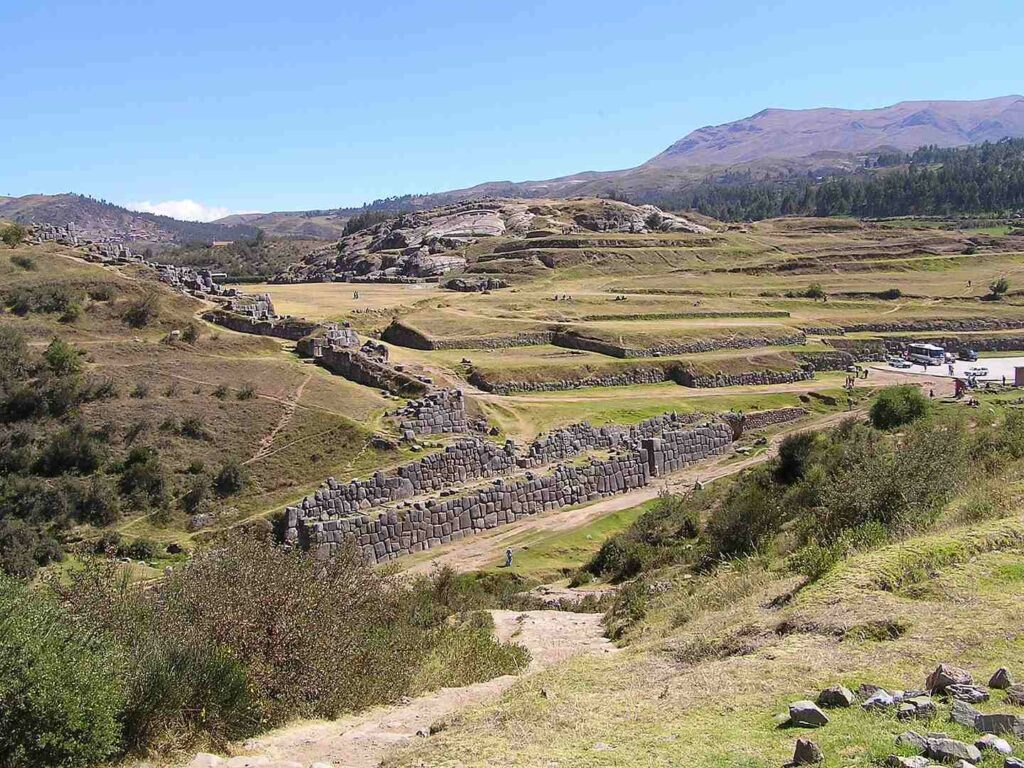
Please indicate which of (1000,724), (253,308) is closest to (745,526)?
(1000,724)

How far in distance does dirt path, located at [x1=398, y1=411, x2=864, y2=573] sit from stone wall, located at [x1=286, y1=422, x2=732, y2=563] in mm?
462

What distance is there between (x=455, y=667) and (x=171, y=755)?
16.2 feet

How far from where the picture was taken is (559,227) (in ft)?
360

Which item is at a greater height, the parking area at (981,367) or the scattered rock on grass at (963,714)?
the scattered rock on grass at (963,714)

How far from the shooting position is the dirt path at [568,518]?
2877 cm

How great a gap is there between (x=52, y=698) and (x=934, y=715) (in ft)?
24.1

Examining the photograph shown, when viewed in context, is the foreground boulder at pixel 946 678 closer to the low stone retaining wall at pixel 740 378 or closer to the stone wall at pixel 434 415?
the stone wall at pixel 434 415

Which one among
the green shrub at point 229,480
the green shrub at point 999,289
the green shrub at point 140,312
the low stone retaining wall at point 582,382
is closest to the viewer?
the green shrub at point 229,480

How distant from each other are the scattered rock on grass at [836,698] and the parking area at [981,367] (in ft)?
155

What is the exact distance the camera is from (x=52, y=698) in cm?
806

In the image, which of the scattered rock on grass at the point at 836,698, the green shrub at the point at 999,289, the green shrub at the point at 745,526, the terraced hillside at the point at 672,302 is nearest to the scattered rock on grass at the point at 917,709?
the scattered rock on grass at the point at 836,698

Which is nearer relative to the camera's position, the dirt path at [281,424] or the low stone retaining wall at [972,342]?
the dirt path at [281,424]

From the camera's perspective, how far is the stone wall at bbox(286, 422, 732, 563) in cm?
2816

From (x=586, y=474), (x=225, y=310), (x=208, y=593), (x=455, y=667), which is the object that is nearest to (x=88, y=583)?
(x=208, y=593)
